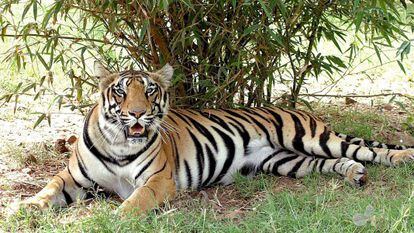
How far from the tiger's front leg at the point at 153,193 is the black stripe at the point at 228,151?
465mm

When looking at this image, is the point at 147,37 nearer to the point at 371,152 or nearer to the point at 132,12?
the point at 132,12

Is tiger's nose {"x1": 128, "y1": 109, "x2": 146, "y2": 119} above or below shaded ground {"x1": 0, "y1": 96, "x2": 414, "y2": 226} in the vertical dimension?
above

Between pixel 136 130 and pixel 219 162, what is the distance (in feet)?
2.51

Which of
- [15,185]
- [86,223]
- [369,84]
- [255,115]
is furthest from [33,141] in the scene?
[369,84]

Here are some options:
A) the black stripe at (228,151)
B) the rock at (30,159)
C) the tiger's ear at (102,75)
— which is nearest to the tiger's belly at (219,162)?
the black stripe at (228,151)

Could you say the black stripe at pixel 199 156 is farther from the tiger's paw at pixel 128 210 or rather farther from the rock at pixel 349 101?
the rock at pixel 349 101

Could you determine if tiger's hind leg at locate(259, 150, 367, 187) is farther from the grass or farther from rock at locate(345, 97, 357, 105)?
rock at locate(345, 97, 357, 105)

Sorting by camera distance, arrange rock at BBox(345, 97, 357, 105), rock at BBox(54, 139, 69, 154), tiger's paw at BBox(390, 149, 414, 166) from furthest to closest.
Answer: rock at BBox(345, 97, 357, 105) < rock at BBox(54, 139, 69, 154) < tiger's paw at BBox(390, 149, 414, 166)

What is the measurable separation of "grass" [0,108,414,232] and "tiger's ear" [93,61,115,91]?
0.68 m

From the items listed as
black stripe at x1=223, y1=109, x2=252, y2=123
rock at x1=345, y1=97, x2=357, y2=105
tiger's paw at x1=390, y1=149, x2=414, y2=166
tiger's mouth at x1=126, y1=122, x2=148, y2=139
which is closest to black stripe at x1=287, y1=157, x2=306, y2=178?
black stripe at x1=223, y1=109, x2=252, y2=123

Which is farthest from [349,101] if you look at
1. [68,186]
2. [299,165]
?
[68,186]

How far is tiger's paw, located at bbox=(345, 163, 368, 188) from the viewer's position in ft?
13.8

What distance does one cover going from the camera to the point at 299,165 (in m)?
4.65

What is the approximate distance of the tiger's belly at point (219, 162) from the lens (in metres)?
4.40
